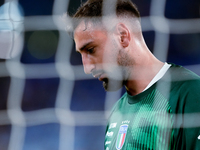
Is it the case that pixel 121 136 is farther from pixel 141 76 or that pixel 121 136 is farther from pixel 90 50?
pixel 90 50

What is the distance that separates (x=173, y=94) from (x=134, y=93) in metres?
0.18

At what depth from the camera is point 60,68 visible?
2.52 m

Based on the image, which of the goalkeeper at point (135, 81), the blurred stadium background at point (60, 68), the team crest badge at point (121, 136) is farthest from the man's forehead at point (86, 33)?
the blurred stadium background at point (60, 68)

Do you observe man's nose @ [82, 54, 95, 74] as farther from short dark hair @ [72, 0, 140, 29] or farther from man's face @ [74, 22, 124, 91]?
short dark hair @ [72, 0, 140, 29]

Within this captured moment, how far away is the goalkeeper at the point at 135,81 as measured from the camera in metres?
0.62

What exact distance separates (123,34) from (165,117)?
34cm

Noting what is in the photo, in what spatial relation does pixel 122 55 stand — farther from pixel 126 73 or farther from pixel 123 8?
pixel 123 8

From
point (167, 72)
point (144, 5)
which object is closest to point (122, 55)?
point (167, 72)

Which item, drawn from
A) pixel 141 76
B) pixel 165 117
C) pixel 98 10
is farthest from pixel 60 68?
pixel 165 117

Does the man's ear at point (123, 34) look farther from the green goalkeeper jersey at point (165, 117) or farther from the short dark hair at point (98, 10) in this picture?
the green goalkeeper jersey at point (165, 117)

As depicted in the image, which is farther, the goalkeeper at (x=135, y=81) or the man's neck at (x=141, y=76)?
the man's neck at (x=141, y=76)

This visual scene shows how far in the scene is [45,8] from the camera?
2463 mm

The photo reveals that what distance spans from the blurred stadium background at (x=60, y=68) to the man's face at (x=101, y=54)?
5.31ft

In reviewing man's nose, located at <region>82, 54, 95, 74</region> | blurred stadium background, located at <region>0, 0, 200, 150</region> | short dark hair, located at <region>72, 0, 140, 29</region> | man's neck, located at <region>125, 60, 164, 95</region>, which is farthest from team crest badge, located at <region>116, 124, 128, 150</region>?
blurred stadium background, located at <region>0, 0, 200, 150</region>
